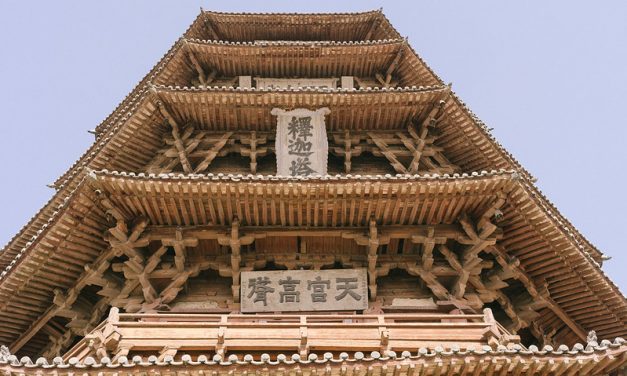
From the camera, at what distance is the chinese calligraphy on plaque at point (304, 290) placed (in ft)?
36.8

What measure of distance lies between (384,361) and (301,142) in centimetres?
724

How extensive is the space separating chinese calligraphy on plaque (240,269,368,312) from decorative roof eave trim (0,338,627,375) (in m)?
3.06

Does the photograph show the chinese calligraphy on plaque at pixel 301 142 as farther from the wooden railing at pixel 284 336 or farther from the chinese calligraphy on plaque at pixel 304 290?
the wooden railing at pixel 284 336

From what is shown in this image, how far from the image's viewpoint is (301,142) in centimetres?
1438

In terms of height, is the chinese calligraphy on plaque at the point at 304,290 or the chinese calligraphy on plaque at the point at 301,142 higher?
the chinese calligraphy on plaque at the point at 301,142

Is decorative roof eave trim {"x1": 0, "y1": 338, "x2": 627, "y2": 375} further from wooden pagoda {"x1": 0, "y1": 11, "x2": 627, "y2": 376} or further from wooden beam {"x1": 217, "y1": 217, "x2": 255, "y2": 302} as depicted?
wooden beam {"x1": 217, "y1": 217, "x2": 255, "y2": 302}

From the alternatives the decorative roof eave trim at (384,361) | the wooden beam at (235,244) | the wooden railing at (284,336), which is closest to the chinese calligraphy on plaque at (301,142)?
the wooden beam at (235,244)

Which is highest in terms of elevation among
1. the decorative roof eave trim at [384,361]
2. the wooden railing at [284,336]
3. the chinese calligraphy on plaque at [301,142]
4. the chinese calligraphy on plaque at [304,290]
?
the chinese calligraphy on plaque at [301,142]

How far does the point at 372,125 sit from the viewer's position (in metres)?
15.1

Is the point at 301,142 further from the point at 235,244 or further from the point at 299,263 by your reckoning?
the point at 235,244

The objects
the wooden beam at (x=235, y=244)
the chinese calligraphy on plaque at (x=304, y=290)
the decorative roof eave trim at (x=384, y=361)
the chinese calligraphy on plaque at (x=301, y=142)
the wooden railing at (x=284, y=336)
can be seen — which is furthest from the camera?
the chinese calligraphy on plaque at (x=301, y=142)

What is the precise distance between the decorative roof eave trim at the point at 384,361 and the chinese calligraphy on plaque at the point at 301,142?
647 centimetres

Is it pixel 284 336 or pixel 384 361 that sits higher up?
pixel 284 336

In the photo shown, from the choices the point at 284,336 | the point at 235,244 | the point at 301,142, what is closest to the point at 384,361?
the point at 284,336
